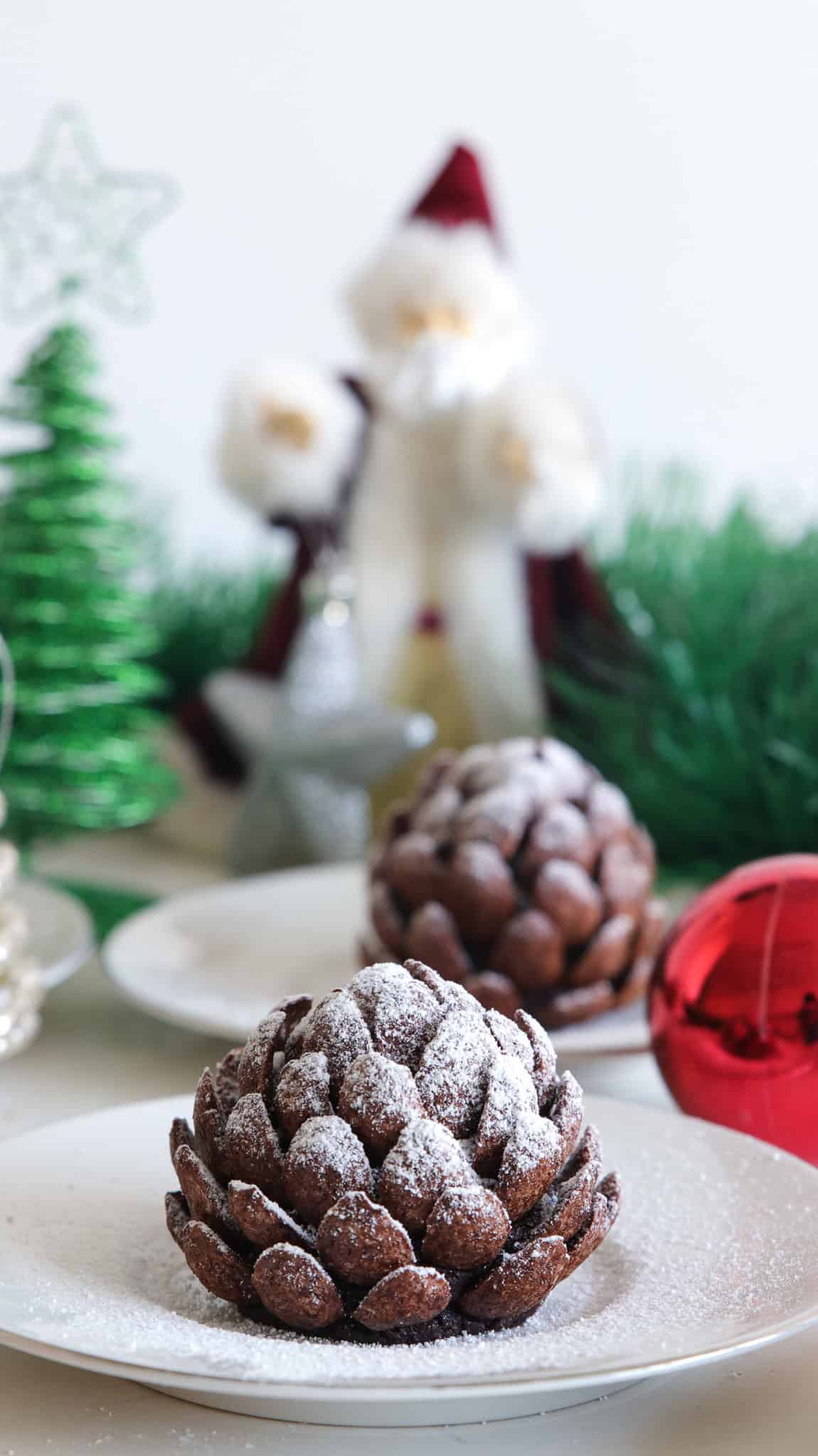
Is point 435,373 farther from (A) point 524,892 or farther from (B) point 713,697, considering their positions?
(A) point 524,892

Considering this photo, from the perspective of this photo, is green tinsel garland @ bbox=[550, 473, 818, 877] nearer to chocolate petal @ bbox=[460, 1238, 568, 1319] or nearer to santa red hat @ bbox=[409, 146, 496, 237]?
santa red hat @ bbox=[409, 146, 496, 237]

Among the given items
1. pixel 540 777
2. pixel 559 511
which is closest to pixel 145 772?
pixel 559 511

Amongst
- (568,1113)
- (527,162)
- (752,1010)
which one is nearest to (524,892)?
(752,1010)

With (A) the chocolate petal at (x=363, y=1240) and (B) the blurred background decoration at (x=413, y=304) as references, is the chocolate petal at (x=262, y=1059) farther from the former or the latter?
(B) the blurred background decoration at (x=413, y=304)

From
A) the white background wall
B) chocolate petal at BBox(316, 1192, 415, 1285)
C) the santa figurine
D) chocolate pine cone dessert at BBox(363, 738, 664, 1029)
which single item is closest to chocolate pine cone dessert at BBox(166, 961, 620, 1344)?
chocolate petal at BBox(316, 1192, 415, 1285)

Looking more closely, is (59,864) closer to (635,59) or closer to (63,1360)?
(63,1360)

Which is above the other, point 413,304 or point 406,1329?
point 413,304
